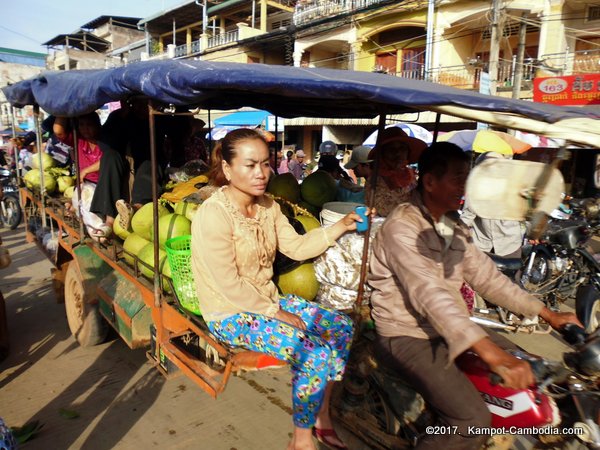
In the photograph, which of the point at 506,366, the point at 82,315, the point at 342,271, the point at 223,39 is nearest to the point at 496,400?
the point at 506,366

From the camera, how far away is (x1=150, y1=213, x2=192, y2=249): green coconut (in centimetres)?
296

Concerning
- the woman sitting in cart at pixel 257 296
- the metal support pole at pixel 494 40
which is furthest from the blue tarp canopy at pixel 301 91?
the metal support pole at pixel 494 40

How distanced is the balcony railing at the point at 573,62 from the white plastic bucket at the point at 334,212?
1127 cm

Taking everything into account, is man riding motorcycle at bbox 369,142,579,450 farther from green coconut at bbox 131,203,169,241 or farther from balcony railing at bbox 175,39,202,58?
balcony railing at bbox 175,39,202,58

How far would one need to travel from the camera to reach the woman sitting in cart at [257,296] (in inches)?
82.6

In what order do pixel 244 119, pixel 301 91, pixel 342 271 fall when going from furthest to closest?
pixel 244 119 → pixel 342 271 → pixel 301 91

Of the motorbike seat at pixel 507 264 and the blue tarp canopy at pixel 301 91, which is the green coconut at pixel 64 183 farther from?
the motorbike seat at pixel 507 264

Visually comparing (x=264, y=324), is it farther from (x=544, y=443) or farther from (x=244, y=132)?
(x=544, y=443)

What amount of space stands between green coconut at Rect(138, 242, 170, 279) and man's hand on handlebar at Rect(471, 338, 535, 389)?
6.66ft

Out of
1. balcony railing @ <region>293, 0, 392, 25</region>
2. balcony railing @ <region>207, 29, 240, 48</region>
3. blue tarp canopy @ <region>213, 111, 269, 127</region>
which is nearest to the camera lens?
blue tarp canopy @ <region>213, 111, 269, 127</region>

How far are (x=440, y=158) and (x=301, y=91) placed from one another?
0.69m

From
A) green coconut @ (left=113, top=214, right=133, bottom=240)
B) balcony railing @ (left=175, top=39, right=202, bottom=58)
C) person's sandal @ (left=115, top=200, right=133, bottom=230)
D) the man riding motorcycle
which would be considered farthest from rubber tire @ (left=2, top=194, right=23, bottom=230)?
balcony railing @ (left=175, top=39, right=202, bottom=58)

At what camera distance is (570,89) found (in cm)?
910

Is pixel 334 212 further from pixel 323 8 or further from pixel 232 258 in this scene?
pixel 323 8
